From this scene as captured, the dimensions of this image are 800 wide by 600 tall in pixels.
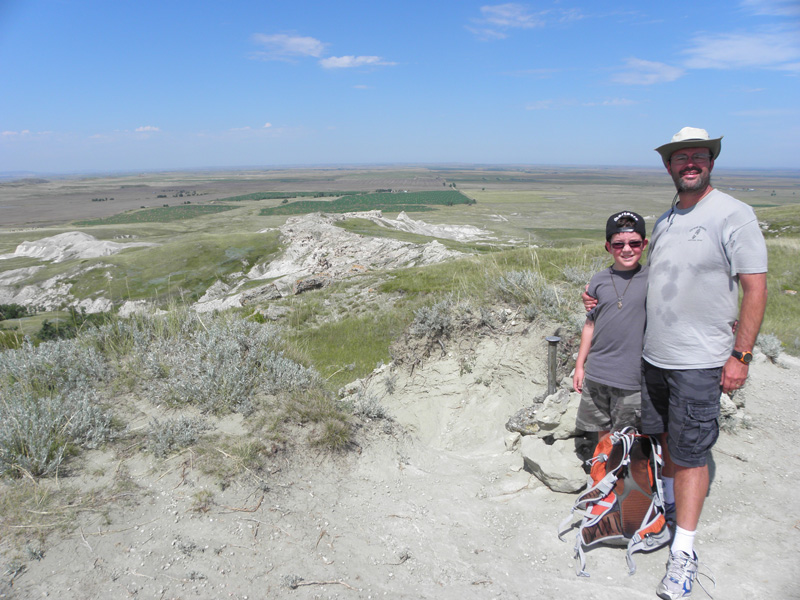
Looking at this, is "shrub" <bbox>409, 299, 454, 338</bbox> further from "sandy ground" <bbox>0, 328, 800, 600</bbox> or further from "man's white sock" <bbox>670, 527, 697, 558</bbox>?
"man's white sock" <bbox>670, 527, 697, 558</bbox>

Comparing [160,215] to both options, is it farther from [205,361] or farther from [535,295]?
[535,295]

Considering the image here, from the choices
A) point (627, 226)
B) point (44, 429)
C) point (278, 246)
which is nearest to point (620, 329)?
point (627, 226)

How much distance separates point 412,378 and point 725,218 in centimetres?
561

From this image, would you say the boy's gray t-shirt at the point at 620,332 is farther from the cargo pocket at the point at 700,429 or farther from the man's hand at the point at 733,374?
the man's hand at the point at 733,374

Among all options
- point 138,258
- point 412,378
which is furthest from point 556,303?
point 138,258

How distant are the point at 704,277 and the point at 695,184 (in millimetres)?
685

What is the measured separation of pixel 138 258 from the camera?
1522 inches

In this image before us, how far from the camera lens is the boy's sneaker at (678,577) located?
311 cm

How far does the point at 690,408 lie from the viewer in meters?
3.21

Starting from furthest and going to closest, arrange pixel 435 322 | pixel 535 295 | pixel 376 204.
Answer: pixel 376 204 → pixel 435 322 → pixel 535 295

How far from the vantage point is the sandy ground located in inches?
126

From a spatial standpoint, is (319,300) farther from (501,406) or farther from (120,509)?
(120,509)

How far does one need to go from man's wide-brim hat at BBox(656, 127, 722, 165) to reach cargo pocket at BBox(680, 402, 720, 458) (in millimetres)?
1810

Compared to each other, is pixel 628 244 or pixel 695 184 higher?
pixel 695 184
